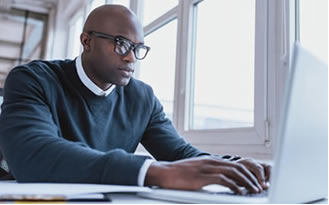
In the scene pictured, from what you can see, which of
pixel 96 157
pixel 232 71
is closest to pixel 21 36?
pixel 232 71

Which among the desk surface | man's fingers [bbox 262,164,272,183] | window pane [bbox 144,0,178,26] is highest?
window pane [bbox 144,0,178,26]

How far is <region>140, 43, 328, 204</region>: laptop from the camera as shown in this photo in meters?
0.45

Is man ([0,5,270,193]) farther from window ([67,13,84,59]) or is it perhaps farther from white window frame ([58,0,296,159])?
window ([67,13,84,59])

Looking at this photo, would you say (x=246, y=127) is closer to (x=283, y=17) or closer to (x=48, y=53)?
(x=283, y=17)

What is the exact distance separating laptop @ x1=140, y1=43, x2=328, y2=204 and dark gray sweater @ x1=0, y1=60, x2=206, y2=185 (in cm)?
14

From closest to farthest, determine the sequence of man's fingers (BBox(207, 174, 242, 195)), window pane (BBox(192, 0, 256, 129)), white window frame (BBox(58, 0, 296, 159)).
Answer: man's fingers (BBox(207, 174, 242, 195)) < white window frame (BBox(58, 0, 296, 159)) < window pane (BBox(192, 0, 256, 129))

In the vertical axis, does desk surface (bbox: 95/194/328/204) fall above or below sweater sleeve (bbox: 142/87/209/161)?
below

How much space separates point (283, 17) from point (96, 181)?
0.96 meters

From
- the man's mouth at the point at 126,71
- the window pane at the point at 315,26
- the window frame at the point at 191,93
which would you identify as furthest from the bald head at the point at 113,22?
the window pane at the point at 315,26

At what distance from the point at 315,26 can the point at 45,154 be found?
104 cm

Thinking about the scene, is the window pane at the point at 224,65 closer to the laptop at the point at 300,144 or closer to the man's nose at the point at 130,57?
the man's nose at the point at 130,57

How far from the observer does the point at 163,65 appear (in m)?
2.18

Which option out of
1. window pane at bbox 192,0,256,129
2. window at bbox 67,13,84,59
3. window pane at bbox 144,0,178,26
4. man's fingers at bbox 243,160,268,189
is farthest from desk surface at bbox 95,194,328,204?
window at bbox 67,13,84,59

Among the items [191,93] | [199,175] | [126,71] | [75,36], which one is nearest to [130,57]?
[126,71]
